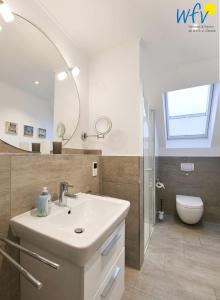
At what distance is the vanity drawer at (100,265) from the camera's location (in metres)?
0.69

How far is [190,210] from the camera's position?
2.23m

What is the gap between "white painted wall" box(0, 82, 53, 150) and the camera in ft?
3.26

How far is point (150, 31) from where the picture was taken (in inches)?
56.7

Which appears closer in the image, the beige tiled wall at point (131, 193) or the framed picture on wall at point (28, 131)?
the framed picture on wall at point (28, 131)

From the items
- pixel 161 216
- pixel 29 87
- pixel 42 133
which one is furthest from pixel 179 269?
pixel 29 87

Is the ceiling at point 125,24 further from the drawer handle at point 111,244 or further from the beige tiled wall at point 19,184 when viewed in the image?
the drawer handle at point 111,244

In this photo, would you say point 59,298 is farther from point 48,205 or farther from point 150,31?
point 150,31

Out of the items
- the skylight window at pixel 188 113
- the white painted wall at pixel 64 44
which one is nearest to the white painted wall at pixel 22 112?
the white painted wall at pixel 64 44

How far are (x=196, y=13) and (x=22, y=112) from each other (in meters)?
1.62

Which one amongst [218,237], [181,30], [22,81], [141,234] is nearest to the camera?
[22,81]

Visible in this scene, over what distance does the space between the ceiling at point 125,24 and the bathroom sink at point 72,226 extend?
5.12 feet

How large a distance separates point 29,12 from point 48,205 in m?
1.43

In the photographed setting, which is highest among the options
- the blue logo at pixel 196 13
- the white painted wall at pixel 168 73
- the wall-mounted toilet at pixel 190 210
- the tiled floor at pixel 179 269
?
the blue logo at pixel 196 13

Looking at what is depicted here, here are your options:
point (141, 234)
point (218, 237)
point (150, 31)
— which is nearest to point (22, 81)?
point (150, 31)
